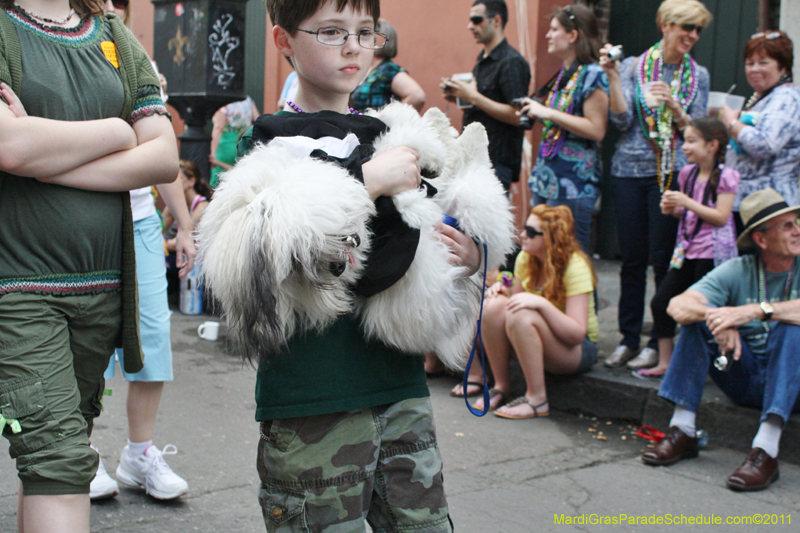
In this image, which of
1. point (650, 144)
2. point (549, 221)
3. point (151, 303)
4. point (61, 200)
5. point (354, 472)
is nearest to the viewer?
point (354, 472)

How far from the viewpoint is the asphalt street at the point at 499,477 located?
3.21m

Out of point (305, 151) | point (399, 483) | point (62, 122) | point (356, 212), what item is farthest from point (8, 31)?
point (399, 483)

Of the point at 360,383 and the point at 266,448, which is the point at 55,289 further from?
the point at 360,383

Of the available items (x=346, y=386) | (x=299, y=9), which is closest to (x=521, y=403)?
(x=346, y=386)

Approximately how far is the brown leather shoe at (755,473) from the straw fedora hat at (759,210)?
1.02 metres

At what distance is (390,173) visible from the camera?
5.89 feet

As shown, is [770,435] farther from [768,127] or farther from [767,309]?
[768,127]

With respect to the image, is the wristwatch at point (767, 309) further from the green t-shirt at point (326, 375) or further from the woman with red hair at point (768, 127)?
the green t-shirt at point (326, 375)

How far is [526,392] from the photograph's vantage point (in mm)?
4867

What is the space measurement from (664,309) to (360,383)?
3.29 m

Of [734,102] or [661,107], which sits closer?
[661,107]

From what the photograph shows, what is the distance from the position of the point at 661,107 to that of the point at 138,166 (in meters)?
3.63

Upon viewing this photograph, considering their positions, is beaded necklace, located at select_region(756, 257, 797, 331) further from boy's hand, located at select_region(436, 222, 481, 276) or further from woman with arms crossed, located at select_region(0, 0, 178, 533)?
woman with arms crossed, located at select_region(0, 0, 178, 533)

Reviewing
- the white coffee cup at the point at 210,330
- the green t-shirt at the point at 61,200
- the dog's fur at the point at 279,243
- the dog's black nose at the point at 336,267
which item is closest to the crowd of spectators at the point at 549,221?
the green t-shirt at the point at 61,200
